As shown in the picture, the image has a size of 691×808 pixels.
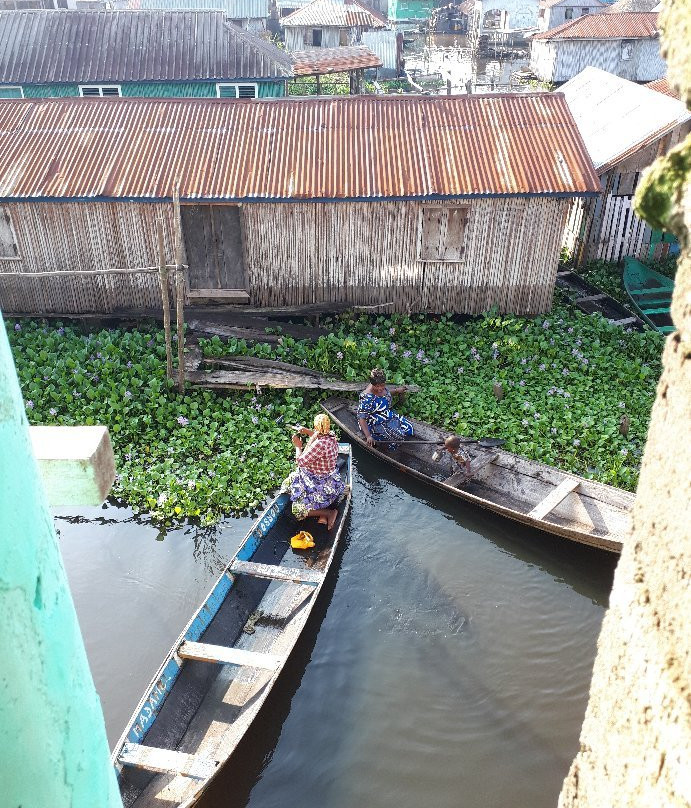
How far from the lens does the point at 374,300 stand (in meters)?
13.5

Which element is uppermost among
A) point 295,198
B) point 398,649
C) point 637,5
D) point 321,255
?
point 637,5

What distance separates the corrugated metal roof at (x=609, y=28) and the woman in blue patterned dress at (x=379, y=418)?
30.9m

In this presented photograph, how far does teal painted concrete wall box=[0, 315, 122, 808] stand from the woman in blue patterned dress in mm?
8648

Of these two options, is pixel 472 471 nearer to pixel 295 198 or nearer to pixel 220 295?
pixel 295 198

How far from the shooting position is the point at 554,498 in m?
9.10

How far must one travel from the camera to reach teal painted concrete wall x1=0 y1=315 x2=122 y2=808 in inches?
54.6

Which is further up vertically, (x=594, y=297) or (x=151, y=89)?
(x=151, y=89)

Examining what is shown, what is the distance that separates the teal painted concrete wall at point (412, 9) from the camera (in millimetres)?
48312

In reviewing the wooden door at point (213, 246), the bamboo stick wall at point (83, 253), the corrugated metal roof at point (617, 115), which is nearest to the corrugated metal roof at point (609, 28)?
the corrugated metal roof at point (617, 115)

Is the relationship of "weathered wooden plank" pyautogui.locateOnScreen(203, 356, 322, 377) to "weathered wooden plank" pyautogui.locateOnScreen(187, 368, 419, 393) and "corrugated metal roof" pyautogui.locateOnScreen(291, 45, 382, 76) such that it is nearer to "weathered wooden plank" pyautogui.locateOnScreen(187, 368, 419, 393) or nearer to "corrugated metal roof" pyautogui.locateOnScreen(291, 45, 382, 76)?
"weathered wooden plank" pyautogui.locateOnScreen(187, 368, 419, 393)

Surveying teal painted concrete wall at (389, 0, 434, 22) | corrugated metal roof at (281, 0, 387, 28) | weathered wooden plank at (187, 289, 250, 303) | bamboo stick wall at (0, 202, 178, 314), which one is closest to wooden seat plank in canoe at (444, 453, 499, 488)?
weathered wooden plank at (187, 289, 250, 303)

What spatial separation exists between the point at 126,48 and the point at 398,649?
20.7 metres

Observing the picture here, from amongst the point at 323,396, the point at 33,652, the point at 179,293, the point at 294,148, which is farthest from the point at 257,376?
the point at 33,652

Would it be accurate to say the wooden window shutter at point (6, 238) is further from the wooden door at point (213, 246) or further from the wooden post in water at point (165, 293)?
the wooden post in water at point (165, 293)
